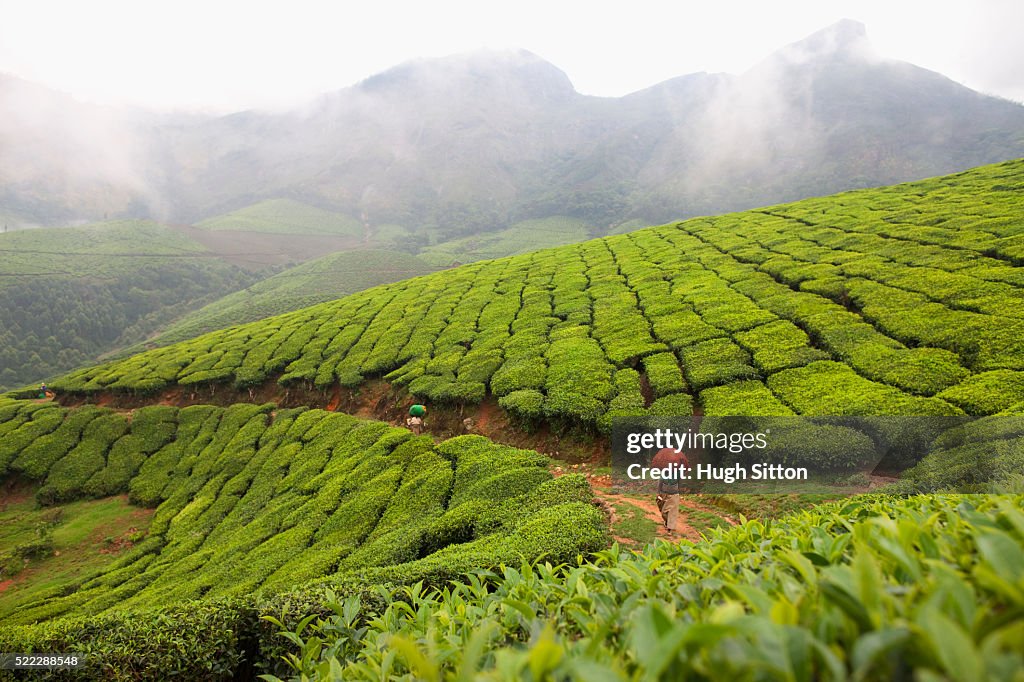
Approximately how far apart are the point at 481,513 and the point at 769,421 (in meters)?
6.06

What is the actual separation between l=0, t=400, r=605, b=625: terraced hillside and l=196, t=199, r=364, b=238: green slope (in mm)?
149378

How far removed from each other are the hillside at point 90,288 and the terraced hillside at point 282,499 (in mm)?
73420

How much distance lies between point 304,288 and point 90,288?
44831 millimetres

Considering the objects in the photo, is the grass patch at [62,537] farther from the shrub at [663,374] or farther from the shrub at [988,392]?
the shrub at [988,392]

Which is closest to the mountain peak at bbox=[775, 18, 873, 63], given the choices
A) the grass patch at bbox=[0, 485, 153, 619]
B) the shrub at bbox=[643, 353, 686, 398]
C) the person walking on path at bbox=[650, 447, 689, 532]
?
the shrub at bbox=[643, 353, 686, 398]

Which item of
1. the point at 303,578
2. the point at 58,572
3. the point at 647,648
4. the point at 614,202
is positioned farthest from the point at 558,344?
the point at 614,202

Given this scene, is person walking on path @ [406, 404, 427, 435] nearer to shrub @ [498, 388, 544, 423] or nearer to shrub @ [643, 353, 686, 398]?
shrub @ [498, 388, 544, 423]

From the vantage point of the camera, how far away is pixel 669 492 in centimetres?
752

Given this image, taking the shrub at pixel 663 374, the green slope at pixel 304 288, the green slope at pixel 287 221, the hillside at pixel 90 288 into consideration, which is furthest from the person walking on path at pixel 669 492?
the green slope at pixel 287 221

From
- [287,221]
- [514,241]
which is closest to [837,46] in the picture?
[514,241]

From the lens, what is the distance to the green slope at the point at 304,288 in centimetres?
6756

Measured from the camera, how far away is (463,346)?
Result: 1792cm

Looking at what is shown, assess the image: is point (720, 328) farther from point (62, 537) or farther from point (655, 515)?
point (62, 537)

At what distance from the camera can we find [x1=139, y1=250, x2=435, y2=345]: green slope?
222 feet
